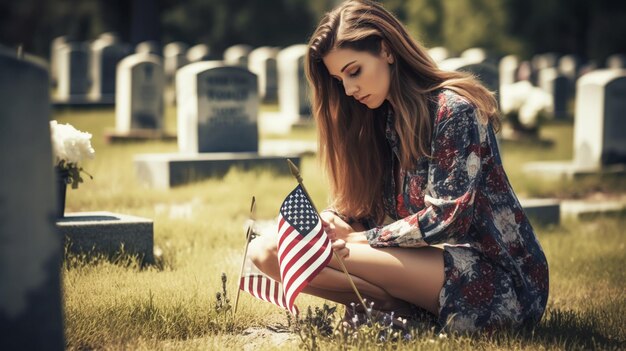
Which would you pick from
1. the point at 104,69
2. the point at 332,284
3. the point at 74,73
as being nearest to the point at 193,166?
the point at 332,284

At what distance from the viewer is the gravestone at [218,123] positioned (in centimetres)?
987

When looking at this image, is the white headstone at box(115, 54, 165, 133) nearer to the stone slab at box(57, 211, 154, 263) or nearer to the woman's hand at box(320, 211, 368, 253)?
the stone slab at box(57, 211, 154, 263)

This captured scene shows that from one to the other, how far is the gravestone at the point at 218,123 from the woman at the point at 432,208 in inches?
238

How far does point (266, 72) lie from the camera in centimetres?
2345

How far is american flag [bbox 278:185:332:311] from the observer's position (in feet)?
11.7

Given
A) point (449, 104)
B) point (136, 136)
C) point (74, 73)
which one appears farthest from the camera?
point (74, 73)

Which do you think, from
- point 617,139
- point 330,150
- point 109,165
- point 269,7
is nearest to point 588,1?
point 269,7

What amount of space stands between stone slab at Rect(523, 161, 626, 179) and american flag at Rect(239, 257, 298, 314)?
23.9 feet

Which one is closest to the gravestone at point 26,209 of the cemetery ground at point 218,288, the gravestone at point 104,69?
the cemetery ground at point 218,288

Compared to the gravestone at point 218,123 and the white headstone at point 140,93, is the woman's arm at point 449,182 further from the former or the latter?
the white headstone at point 140,93

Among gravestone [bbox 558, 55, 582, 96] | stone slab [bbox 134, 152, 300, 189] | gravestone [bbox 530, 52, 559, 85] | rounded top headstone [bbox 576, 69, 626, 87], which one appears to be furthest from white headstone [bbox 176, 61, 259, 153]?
gravestone [bbox 558, 55, 582, 96]

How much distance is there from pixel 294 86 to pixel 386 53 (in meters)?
13.1

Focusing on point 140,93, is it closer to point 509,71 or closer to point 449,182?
point 449,182

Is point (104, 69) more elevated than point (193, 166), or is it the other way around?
point (104, 69)
